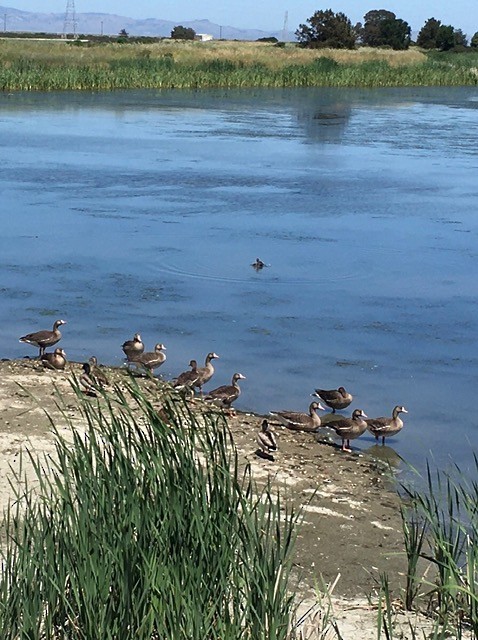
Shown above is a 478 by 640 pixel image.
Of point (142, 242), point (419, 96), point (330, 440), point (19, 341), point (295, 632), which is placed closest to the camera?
point (295, 632)

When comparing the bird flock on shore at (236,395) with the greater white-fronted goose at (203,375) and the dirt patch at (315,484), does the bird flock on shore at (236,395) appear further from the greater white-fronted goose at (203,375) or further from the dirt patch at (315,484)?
the dirt patch at (315,484)

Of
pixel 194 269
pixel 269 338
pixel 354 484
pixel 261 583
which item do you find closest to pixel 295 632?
pixel 261 583

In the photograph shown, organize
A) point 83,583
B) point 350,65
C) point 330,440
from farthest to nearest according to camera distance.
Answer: point 350,65, point 330,440, point 83,583

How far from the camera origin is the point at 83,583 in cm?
439

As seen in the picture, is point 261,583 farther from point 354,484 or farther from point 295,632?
point 354,484

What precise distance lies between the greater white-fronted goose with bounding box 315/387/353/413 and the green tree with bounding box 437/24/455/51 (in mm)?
77861

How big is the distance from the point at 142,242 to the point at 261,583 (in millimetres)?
12199

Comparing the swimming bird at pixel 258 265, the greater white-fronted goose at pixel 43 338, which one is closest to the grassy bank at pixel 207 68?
the swimming bird at pixel 258 265

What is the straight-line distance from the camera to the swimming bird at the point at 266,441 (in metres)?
8.44

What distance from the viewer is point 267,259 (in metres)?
15.6

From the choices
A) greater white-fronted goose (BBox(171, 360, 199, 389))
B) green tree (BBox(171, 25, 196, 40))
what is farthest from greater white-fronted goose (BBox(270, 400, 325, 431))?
green tree (BBox(171, 25, 196, 40))

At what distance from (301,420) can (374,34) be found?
86308 mm

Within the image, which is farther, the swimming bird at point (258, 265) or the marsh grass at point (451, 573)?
the swimming bird at point (258, 265)

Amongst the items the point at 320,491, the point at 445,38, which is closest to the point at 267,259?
the point at 320,491
